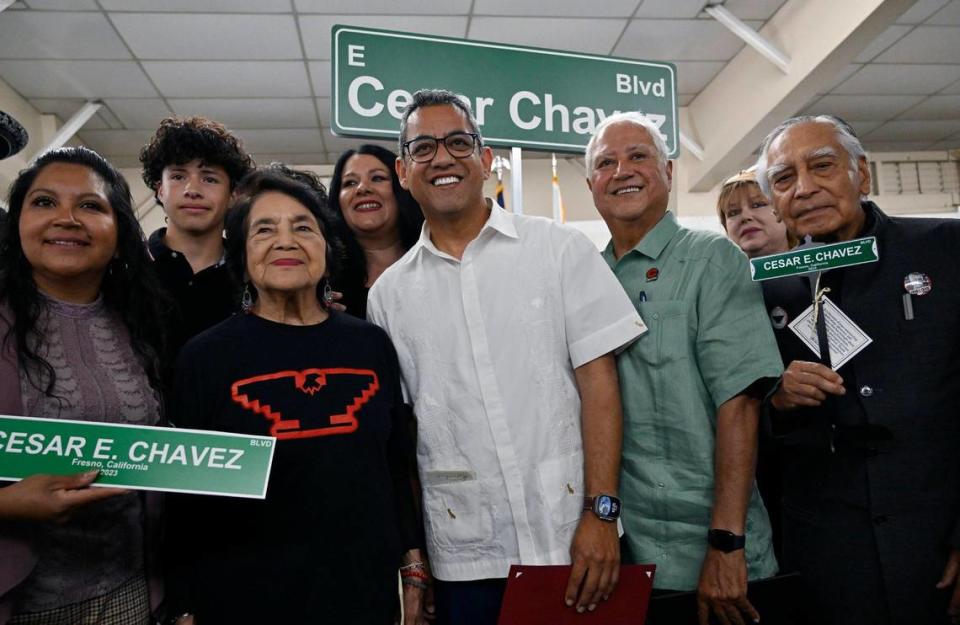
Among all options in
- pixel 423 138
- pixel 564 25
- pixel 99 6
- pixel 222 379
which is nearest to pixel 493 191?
pixel 564 25

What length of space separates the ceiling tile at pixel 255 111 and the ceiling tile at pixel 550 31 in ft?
5.81

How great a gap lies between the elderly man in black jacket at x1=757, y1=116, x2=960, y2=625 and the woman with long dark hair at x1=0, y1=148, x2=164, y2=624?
4.77ft

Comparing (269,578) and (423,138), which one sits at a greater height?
(423,138)

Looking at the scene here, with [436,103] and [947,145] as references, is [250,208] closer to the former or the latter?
[436,103]

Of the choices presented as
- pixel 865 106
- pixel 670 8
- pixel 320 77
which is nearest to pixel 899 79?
pixel 865 106

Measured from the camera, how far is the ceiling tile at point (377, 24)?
4.31m

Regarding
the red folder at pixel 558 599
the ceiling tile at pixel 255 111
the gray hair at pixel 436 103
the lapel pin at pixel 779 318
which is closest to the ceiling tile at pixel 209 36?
→ the ceiling tile at pixel 255 111

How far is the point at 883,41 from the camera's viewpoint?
4824mm

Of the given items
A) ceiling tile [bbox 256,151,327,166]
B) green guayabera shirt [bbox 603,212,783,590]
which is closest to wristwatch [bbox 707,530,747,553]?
green guayabera shirt [bbox 603,212,783,590]

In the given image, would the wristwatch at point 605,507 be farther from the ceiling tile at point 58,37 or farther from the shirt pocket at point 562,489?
the ceiling tile at point 58,37

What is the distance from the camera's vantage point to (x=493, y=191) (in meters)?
7.05

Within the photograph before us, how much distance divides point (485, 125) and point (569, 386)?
3.15ft

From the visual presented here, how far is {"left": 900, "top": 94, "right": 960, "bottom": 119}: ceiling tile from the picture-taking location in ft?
19.2

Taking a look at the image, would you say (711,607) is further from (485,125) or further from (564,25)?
(564,25)
